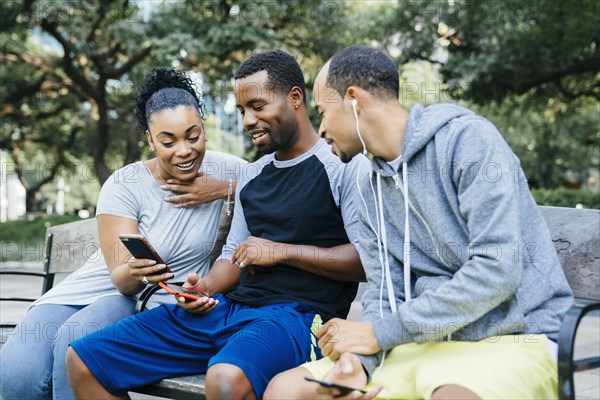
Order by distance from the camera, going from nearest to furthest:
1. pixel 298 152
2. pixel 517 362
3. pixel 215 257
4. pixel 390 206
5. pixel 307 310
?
pixel 517 362 < pixel 390 206 < pixel 307 310 < pixel 298 152 < pixel 215 257

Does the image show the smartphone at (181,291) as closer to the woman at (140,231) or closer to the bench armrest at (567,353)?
the woman at (140,231)

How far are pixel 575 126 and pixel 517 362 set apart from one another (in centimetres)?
2858

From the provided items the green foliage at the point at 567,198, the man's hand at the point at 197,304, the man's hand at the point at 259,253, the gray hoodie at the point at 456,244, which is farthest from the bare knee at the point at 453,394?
the green foliage at the point at 567,198

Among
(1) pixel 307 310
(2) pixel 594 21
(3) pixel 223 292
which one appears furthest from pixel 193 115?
(2) pixel 594 21

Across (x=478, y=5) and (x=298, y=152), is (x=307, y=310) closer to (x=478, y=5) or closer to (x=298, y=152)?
(x=298, y=152)

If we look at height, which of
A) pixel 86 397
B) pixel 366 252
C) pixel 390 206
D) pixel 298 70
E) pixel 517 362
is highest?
pixel 298 70

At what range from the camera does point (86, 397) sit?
9.11 feet

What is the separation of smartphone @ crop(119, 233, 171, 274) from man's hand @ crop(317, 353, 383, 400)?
990 mm

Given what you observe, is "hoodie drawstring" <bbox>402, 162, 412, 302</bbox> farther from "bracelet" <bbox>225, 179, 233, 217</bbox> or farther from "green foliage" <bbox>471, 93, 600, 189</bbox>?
"green foliage" <bbox>471, 93, 600, 189</bbox>

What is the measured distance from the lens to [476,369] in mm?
2168

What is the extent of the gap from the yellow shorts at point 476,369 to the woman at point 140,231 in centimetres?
117

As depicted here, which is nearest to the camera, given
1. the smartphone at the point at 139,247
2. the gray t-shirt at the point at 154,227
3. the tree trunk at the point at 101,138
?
the smartphone at the point at 139,247

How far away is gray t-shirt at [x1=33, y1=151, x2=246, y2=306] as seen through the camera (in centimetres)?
337

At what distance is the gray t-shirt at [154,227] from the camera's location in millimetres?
3365
